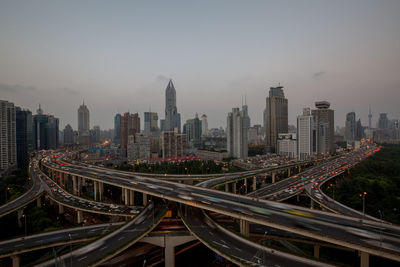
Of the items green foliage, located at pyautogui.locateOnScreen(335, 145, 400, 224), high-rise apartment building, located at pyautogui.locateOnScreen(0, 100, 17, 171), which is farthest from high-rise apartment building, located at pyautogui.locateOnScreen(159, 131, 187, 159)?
green foliage, located at pyautogui.locateOnScreen(335, 145, 400, 224)

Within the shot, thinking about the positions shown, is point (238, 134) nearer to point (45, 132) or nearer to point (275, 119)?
point (275, 119)

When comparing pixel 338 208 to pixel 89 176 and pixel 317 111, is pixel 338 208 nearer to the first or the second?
pixel 89 176

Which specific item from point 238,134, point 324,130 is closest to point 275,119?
point 324,130

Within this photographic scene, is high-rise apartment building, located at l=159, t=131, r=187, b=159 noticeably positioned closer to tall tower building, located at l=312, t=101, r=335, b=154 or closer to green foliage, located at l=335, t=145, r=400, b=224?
tall tower building, located at l=312, t=101, r=335, b=154

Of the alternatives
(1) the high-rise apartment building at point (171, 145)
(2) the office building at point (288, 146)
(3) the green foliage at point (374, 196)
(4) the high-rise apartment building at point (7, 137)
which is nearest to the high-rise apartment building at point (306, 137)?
(2) the office building at point (288, 146)

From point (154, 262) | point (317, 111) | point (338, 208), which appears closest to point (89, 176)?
point (154, 262)

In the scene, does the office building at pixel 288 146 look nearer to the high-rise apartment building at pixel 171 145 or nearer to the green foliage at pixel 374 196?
the high-rise apartment building at pixel 171 145
